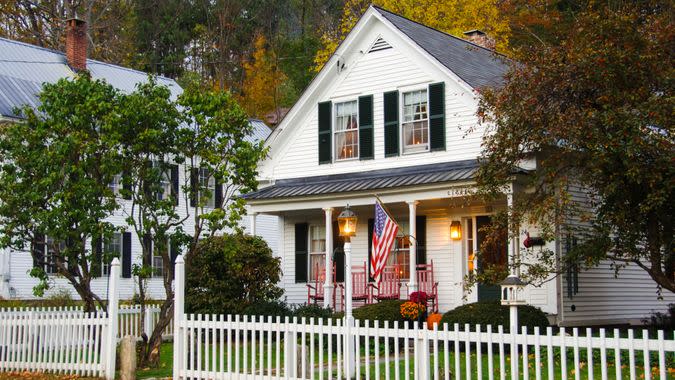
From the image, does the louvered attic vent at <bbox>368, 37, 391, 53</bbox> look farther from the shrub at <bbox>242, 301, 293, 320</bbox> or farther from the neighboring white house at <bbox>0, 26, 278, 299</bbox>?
the shrub at <bbox>242, 301, 293, 320</bbox>

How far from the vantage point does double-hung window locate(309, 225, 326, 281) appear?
21.7 meters

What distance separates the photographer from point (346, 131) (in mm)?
21328

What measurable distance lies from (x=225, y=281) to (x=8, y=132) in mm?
6588

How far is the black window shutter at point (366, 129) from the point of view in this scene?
68.1ft

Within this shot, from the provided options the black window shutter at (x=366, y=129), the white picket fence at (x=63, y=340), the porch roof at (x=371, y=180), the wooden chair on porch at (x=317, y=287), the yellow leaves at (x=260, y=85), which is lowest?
the white picket fence at (x=63, y=340)

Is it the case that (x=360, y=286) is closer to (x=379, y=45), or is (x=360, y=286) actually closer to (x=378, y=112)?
(x=378, y=112)

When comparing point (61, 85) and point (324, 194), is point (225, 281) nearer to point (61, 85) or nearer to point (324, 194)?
point (324, 194)

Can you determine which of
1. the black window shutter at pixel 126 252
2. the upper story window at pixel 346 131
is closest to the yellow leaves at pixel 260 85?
the black window shutter at pixel 126 252

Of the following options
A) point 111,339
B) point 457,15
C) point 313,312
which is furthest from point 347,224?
point 457,15

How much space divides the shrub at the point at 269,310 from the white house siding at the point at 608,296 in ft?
19.4

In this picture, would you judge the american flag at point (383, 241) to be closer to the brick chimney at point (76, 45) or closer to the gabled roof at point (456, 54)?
the gabled roof at point (456, 54)

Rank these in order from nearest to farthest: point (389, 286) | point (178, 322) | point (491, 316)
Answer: point (178, 322) → point (491, 316) → point (389, 286)

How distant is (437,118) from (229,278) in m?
6.01

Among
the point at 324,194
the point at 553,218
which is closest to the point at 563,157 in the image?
the point at 553,218
